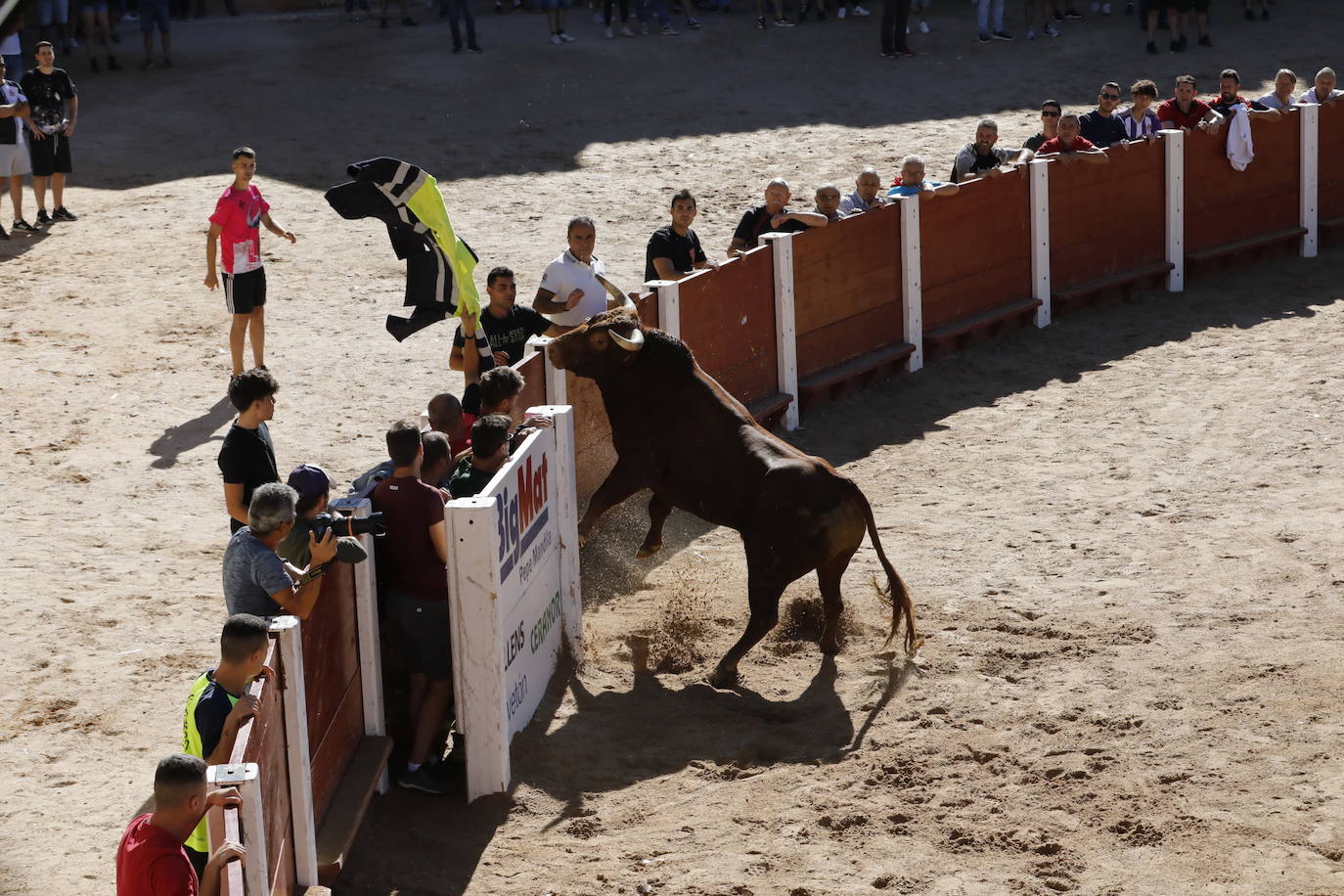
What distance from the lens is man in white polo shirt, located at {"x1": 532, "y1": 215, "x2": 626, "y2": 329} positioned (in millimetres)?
9008

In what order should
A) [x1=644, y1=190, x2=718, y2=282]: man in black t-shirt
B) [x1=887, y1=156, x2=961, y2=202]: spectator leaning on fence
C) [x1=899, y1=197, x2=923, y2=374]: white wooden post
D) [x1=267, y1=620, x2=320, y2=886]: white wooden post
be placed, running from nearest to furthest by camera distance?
[x1=267, y1=620, x2=320, y2=886]: white wooden post
[x1=644, y1=190, x2=718, y2=282]: man in black t-shirt
[x1=887, y1=156, x2=961, y2=202]: spectator leaning on fence
[x1=899, y1=197, x2=923, y2=374]: white wooden post

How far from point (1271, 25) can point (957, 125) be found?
6.69 m

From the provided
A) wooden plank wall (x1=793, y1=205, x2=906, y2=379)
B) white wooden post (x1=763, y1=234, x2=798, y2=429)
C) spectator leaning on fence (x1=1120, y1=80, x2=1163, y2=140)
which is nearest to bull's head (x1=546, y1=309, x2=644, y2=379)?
white wooden post (x1=763, y1=234, x2=798, y2=429)

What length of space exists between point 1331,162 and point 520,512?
454 inches

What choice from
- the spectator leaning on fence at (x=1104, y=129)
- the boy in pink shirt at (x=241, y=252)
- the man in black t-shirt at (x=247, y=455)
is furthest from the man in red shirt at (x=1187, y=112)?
the man in black t-shirt at (x=247, y=455)

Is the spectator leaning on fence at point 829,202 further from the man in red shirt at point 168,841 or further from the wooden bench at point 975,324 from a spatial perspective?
the man in red shirt at point 168,841

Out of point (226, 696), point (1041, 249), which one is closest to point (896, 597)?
point (226, 696)

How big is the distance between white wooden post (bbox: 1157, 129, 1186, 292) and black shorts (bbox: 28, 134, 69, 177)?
991 centimetres

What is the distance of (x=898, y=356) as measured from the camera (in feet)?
39.8

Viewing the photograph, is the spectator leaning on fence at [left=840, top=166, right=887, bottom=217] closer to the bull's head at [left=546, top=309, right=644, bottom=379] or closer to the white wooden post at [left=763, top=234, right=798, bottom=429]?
the white wooden post at [left=763, top=234, right=798, bottom=429]

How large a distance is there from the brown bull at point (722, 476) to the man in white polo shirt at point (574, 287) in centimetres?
116

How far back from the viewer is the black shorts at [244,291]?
11.1m

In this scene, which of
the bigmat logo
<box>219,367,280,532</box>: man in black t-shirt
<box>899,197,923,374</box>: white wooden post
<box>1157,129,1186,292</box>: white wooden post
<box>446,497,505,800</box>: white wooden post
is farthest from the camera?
<box>1157,129,1186,292</box>: white wooden post

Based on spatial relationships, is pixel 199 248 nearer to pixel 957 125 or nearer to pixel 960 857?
pixel 957 125
